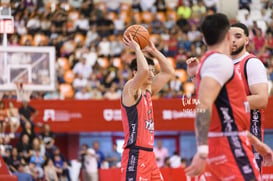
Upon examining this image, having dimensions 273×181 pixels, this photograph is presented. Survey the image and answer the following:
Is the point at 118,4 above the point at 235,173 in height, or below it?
Result: above

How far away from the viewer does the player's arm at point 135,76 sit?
33.0 ft

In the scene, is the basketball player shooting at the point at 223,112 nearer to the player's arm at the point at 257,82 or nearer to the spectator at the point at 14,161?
the player's arm at the point at 257,82

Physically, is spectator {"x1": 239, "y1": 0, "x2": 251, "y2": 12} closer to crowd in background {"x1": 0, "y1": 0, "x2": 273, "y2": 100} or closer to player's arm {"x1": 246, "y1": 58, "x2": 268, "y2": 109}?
crowd in background {"x1": 0, "y1": 0, "x2": 273, "y2": 100}

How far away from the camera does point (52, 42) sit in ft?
89.2

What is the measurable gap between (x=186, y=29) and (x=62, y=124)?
719 centimetres

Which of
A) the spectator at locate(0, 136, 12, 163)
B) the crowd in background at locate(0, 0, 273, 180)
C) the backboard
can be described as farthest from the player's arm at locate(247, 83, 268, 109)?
the backboard

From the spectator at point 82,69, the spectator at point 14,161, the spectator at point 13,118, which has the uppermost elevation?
the spectator at point 82,69

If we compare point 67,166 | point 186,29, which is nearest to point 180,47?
point 186,29

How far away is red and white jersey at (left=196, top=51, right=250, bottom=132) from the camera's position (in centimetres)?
721

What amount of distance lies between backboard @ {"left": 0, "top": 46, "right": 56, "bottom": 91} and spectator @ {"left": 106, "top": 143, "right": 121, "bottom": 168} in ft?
9.79

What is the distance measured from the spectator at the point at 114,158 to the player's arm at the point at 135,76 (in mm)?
13637

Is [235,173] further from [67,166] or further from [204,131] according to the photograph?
[67,166]

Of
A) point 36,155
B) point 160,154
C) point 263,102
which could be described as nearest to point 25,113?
point 36,155

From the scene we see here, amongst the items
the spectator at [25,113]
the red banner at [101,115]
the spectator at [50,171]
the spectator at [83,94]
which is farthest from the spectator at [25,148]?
the spectator at [83,94]
